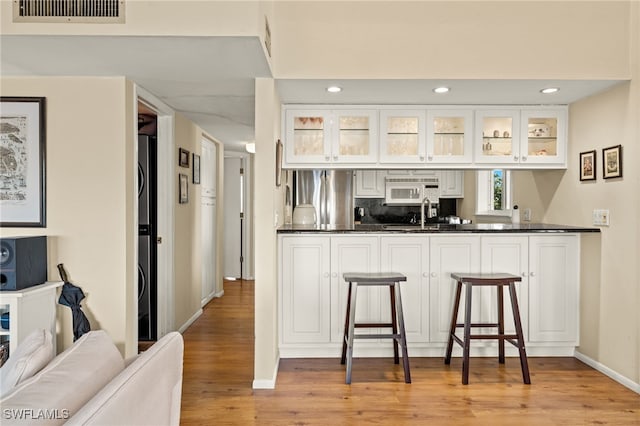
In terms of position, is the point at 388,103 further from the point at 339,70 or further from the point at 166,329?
the point at 166,329

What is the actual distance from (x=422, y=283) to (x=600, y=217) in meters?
1.42

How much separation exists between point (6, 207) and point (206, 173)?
9.12ft

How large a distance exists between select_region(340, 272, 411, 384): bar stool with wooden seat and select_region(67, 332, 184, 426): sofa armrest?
182 cm

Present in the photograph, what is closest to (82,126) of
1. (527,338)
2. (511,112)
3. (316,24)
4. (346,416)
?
(316,24)

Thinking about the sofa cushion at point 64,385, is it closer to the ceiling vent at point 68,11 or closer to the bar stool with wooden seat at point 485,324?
the ceiling vent at point 68,11

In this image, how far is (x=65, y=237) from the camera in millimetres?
3064

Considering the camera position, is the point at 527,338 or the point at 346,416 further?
the point at 527,338

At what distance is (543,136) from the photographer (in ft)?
12.6

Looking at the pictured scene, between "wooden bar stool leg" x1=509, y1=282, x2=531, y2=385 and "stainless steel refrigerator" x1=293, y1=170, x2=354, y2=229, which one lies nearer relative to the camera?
"wooden bar stool leg" x1=509, y1=282, x2=531, y2=385

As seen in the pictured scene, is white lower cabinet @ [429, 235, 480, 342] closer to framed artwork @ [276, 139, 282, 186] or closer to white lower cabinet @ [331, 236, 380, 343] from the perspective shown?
white lower cabinet @ [331, 236, 380, 343]

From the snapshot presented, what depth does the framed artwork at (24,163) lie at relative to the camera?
301cm

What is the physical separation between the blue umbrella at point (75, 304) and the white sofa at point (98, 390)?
1757mm

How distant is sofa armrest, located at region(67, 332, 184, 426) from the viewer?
0.97 m

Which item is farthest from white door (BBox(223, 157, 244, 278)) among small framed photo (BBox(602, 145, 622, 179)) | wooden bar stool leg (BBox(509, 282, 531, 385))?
small framed photo (BBox(602, 145, 622, 179))
